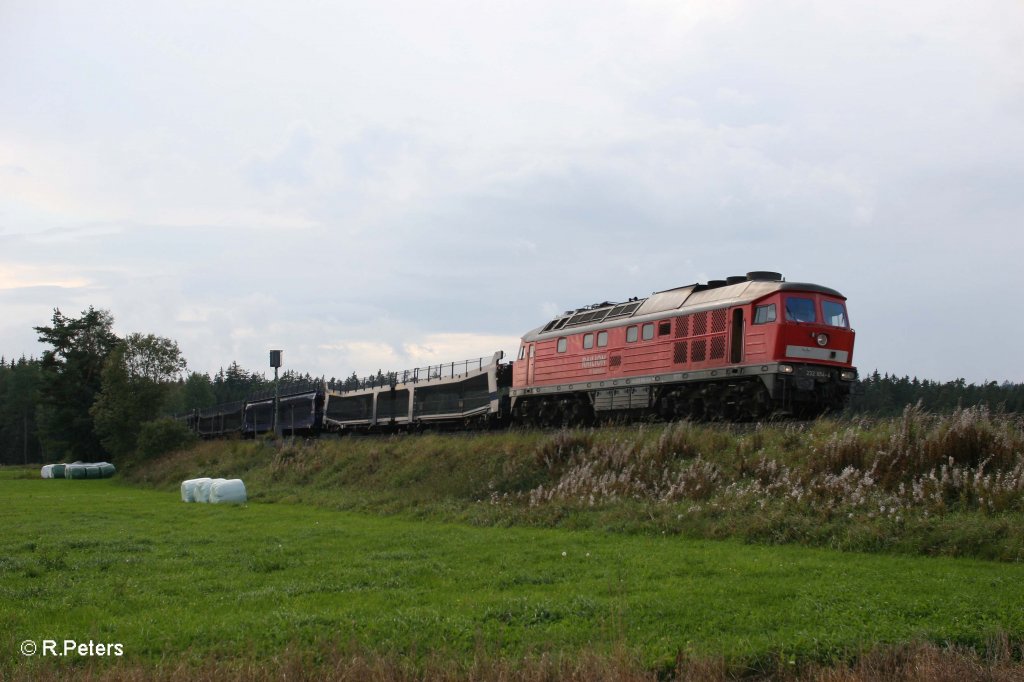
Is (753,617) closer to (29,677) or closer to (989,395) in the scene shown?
(29,677)

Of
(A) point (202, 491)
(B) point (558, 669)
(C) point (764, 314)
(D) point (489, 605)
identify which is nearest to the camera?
(B) point (558, 669)

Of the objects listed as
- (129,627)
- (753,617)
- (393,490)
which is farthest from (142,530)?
(753,617)

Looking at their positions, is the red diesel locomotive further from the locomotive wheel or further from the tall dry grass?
the tall dry grass

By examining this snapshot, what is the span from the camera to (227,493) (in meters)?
27.8

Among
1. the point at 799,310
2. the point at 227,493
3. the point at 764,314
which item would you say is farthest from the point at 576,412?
the point at 227,493

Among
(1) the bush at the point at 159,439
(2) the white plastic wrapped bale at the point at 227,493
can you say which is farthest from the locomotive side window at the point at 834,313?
(1) the bush at the point at 159,439

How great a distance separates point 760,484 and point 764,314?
833cm

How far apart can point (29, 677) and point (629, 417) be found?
933 inches

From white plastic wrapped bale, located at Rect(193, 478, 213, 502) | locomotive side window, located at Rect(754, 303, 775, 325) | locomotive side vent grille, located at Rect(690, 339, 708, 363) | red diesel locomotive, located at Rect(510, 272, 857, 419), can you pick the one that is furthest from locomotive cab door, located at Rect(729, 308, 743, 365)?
white plastic wrapped bale, located at Rect(193, 478, 213, 502)

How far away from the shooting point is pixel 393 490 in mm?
27125

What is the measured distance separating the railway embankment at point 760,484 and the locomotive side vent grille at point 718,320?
3945 millimetres

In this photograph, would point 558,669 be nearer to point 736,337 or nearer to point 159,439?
point 736,337

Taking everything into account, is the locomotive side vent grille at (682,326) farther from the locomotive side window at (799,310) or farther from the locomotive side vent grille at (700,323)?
the locomotive side window at (799,310)

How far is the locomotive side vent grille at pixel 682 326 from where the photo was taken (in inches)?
1070
